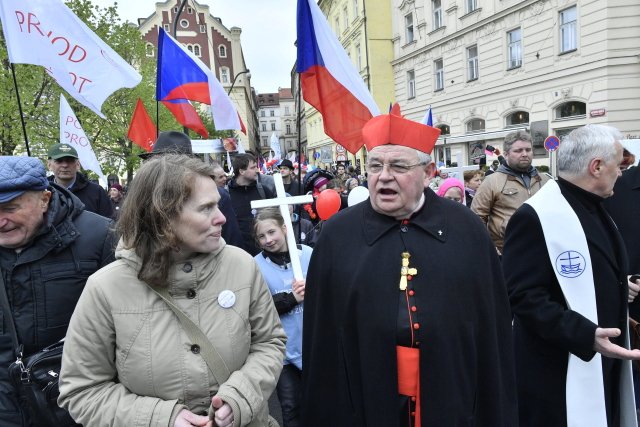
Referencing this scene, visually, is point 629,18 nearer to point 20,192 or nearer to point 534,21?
point 534,21

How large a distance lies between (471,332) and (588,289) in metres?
1.00

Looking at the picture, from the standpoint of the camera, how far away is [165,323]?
171 cm

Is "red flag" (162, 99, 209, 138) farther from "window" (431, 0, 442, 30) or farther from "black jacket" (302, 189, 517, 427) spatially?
"window" (431, 0, 442, 30)

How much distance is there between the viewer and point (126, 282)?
1.74 m

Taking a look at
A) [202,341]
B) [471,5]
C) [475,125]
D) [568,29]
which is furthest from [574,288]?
[471,5]

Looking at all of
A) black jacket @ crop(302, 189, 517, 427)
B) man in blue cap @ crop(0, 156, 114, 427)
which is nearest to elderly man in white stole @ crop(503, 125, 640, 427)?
black jacket @ crop(302, 189, 517, 427)

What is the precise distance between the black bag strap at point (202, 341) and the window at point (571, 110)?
1936cm

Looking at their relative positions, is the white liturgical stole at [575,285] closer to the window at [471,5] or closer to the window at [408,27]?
the window at [471,5]

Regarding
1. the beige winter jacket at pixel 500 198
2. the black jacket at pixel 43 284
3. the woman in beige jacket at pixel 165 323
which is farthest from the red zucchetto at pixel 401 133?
the beige winter jacket at pixel 500 198

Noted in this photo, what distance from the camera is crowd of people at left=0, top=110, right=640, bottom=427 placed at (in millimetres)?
1705

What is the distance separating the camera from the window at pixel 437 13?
25.3 m

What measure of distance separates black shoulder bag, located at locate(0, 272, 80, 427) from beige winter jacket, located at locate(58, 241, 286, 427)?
1.31ft

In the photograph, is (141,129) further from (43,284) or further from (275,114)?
(275,114)

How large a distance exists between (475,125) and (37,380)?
23.8m
